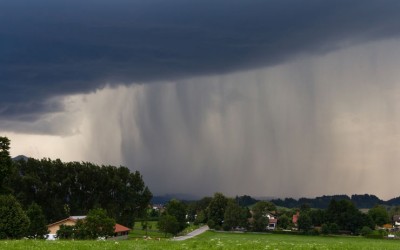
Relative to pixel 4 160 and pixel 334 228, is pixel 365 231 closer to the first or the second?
pixel 334 228

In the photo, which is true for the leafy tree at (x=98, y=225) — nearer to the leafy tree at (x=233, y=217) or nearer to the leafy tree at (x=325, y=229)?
the leafy tree at (x=233, y=217)

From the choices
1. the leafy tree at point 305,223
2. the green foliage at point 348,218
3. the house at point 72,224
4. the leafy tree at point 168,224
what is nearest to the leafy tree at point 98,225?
the house at point 72,224

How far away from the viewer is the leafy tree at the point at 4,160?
7844cm

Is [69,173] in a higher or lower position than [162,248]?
higher

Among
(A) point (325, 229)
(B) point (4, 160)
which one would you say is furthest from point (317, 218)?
(B) point (4, 160)

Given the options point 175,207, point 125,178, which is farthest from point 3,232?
point 175,207

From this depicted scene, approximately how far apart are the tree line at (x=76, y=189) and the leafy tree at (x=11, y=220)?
53.6 meters

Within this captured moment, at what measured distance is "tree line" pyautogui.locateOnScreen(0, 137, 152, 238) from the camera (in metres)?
134

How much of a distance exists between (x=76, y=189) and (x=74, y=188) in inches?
32.1

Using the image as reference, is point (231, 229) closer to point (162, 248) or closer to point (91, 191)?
point (91, 191)

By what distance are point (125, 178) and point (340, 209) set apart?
87.9 metres

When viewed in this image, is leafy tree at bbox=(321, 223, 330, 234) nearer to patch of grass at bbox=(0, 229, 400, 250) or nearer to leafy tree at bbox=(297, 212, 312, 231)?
leafy tree at bbox=(297, 212, 312, 231)

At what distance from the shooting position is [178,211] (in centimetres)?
15825

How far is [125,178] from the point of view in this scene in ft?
491
